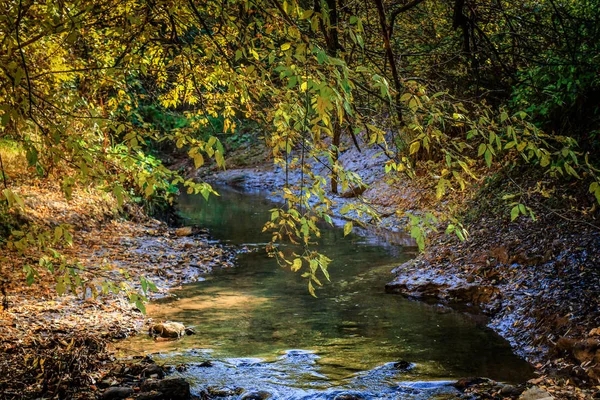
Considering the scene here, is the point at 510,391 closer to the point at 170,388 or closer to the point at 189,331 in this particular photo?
the point at 170,388

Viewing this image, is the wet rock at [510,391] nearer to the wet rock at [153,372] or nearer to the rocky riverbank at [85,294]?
the wet rock at [153,372]

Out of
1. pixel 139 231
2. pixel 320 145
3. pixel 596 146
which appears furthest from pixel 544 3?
pixel 139 231

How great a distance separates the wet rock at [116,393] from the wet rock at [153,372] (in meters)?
0.44

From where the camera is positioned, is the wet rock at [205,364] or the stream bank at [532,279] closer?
the stream bank at [532,279]

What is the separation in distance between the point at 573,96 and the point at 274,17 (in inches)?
266

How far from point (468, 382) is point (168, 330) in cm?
392

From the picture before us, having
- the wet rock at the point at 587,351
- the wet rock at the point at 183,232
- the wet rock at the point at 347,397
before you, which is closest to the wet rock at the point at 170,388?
the wet rock at the point at 347,397

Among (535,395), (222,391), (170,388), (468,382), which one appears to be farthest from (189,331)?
(535,395)

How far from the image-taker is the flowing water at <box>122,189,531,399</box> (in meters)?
5.94

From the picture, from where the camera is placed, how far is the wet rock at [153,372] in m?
5.93

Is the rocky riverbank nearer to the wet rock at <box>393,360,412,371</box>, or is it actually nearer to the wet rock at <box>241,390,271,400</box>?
the wet rock at <box>241,390,271,400</box>

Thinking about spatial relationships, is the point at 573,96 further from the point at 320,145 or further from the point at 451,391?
the point at 320,145

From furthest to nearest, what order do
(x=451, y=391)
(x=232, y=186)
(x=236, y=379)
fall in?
1. (x=232, y=186)
2. (x=236, y=379)
3. (x=451, y=391)

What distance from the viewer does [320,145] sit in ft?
12.5
